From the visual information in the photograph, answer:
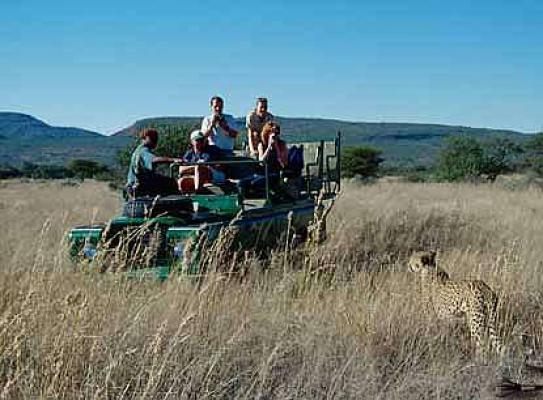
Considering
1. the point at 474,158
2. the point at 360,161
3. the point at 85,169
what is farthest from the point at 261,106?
the point at 85,169

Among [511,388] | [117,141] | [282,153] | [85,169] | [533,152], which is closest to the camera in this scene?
[511,388]

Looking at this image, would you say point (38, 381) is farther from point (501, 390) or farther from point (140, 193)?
point (140, 193)

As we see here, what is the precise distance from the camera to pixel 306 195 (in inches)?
387

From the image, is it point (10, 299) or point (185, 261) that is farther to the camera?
point (185, 261)

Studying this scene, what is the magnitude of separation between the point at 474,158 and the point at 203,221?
1210 inches

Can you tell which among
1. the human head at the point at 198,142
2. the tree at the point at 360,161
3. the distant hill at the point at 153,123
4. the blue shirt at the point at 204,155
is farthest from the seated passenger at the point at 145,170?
the tree at the point at 360,161

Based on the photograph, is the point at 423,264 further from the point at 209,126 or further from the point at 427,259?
the point at 209,126

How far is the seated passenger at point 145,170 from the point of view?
8219 millimetres

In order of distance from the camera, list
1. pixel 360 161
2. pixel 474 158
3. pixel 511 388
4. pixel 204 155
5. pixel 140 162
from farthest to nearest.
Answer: pixel 360 161 < pixel 474 158 < pixel 204 155 < pixel 140 162 < pixel 511 388

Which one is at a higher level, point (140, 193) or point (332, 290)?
point (140, 193)

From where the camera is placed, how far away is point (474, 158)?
36219mm

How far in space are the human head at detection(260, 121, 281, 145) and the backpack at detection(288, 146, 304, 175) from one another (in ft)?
2.07

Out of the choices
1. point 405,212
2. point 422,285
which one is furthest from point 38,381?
point 405,212

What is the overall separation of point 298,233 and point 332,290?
2.85m
